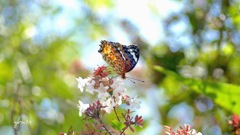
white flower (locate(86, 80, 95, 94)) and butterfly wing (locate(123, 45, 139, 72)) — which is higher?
butterfly wing (locate(123, 45, 139, 72))

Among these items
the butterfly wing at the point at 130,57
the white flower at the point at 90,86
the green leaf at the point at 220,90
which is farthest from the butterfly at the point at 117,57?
the green leaf at the point at 220,90

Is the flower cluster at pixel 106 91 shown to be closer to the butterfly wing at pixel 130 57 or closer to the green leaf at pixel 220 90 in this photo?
the butterfly wing at pixel 130 57

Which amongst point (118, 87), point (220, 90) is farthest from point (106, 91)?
point (220, 90)

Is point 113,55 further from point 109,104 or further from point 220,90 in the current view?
point 220,90

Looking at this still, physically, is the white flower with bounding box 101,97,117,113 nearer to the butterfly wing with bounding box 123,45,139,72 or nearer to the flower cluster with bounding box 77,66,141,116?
the flower cluster with bounding box 77,66,141,116

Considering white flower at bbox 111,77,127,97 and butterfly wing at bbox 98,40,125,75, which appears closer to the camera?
white flower at bbox 111,77,127,97

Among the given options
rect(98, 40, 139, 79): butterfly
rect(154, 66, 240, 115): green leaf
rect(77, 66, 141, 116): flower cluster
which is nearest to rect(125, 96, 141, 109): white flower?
rect(77, 66, 141, 116): flower cluster
